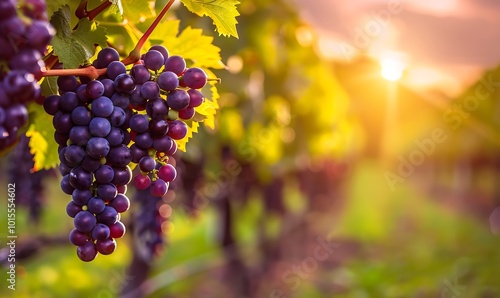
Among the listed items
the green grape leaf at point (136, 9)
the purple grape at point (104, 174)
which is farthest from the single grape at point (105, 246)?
the green grape leaf at point (136, 9)

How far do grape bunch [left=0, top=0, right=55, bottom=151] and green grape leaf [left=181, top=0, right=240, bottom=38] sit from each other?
1.75ft

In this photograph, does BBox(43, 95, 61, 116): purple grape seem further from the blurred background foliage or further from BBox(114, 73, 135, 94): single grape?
the blurred background foliage

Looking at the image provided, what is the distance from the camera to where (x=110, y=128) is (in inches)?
45.5

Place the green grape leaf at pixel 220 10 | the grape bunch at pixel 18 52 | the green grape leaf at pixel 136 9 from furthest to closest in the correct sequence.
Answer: the green grape leaf at pixel 136 9 → the green grape leaf at pixel 220 10 → the grape bunch at pixel 18 52

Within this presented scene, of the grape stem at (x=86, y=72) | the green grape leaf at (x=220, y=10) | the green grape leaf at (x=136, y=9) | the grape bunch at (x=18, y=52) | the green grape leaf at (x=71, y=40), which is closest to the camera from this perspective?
the grape bunch at (x=18, y=52)

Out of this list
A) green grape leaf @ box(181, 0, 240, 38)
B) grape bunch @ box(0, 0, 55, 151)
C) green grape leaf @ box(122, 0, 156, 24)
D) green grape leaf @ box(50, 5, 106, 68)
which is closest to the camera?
grape bunch @ box(0, 0, 55, 151)

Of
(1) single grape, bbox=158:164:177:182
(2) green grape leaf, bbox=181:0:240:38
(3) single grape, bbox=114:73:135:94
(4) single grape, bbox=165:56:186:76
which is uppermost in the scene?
(2) green grape leaf, bbox=181:0:240:38

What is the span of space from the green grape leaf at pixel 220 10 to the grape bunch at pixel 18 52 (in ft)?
1.75

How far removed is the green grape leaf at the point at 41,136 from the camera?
1442mm

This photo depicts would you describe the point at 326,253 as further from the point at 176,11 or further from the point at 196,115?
the point at 196,115

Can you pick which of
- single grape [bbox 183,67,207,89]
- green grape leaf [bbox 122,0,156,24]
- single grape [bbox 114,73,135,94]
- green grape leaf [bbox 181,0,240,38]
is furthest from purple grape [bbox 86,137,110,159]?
green grape leaf [bbox 122,0,156,24]

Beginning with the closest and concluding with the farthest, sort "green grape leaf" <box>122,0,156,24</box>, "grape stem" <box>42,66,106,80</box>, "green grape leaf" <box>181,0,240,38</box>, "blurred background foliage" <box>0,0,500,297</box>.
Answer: "grape stem" <box>42,66,106,80</box> < "green grape leaf" <box>181,0,240,38</box> < "green grape leaf" <box>122,0,156,24</box> < "blurred background foliage" <box>0,0,500,297</box>

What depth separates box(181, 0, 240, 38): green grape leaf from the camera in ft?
4.59

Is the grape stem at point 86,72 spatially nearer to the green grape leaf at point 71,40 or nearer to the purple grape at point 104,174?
the green grape leaf at point 71,40
